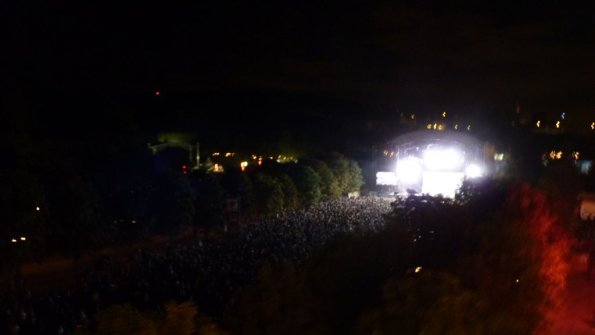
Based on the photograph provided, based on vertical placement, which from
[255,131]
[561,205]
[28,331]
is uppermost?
[255,131]

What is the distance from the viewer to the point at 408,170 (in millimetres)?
34375

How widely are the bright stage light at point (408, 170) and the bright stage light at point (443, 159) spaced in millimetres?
754

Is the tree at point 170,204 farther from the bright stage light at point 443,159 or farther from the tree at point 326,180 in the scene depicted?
the bright stage light at point 443,159

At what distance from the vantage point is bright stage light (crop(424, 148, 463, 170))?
32.5 m

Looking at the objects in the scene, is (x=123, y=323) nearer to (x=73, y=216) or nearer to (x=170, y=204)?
(x=73, y=216)

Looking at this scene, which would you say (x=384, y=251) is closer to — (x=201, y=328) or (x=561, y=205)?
(x=201, y=328)

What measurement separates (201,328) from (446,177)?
29510 millimetres

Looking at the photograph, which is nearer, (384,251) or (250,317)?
(250,317)

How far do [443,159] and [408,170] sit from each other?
219cm

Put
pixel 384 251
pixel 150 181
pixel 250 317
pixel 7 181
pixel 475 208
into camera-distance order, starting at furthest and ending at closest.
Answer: pixel 150 181 → pixel 7 181 → pixel 475 208 → pixel 384 251 → pixel 250 317

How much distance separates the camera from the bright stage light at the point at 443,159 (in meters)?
32.5

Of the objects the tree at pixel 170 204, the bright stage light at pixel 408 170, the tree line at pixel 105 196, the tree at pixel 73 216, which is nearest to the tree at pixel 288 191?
the tree line at pixel 105 196

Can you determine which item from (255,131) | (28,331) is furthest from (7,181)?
(255,131)

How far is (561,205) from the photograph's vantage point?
16047 millimetres
